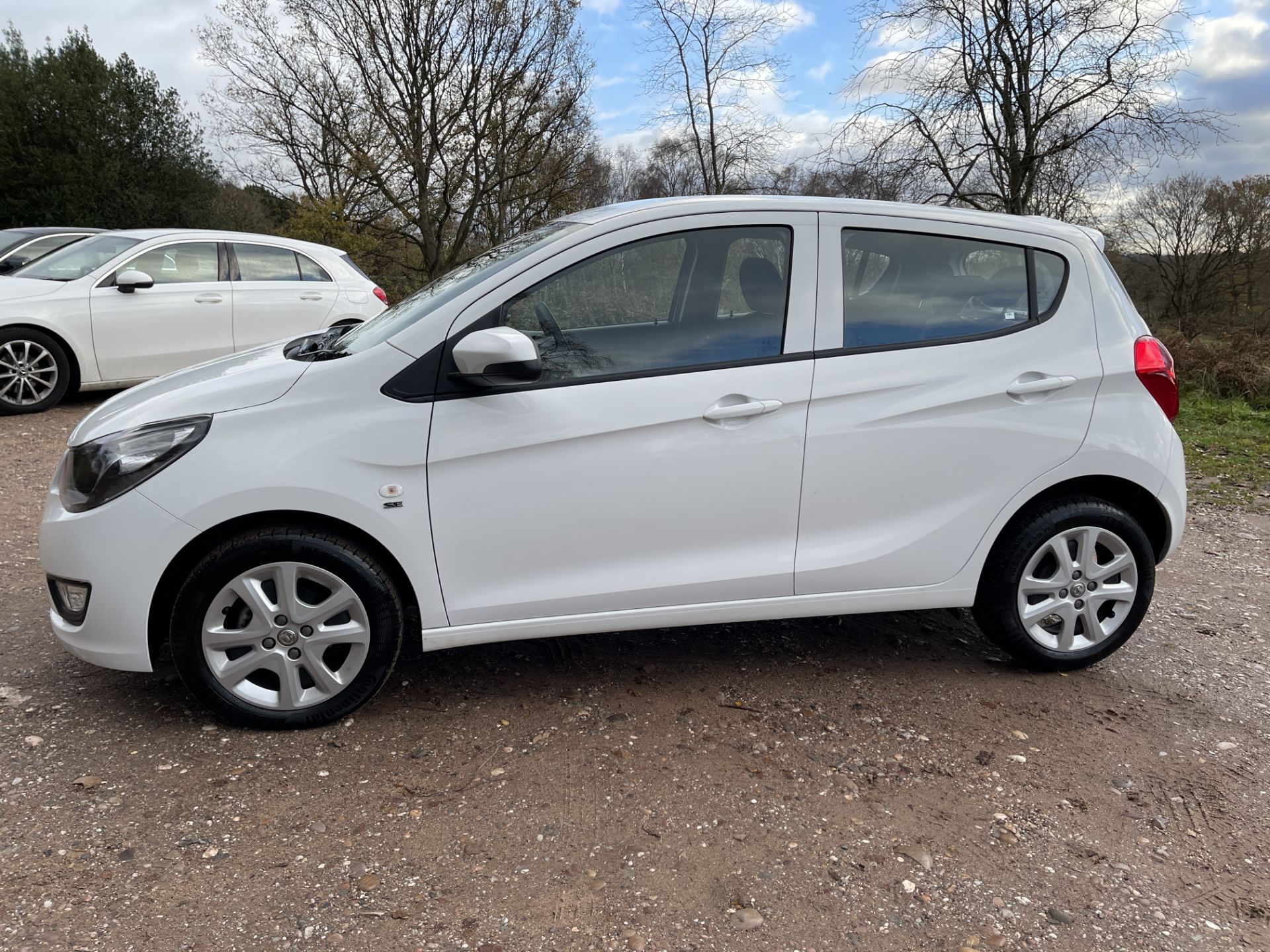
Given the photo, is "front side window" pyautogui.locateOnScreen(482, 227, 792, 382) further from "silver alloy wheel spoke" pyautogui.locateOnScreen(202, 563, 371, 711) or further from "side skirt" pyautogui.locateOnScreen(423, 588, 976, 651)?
"silver alloy wheel spoke" pyautogui.locateOnScreen(202, 563, 371, 711)

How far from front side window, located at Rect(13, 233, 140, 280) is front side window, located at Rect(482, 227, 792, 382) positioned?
709cm

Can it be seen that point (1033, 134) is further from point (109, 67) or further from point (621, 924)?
point (109, 67)

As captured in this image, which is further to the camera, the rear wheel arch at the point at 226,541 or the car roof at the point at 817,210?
the car roof at the point at 817,210

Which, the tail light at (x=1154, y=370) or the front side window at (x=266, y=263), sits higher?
the front side window at (x=266, y=263)

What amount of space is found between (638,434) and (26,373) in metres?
7.36

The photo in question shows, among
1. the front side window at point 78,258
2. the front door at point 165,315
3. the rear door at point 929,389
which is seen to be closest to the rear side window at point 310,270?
the front door at point 165,315

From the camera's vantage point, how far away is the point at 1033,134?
46.3 ft

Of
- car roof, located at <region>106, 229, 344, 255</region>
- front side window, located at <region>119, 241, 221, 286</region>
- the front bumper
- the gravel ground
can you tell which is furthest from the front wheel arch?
the front bumper

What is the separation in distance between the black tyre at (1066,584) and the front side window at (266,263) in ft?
25.9

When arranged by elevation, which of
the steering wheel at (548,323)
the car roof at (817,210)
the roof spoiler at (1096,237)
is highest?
the car roof at (817,210)

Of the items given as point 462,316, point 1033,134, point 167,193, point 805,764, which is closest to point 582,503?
point 462,316

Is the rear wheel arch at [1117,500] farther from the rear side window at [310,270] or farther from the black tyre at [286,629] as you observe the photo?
the rear side window at [310,270]

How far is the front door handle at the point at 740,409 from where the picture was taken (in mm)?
3188

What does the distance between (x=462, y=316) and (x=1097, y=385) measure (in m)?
2.39
